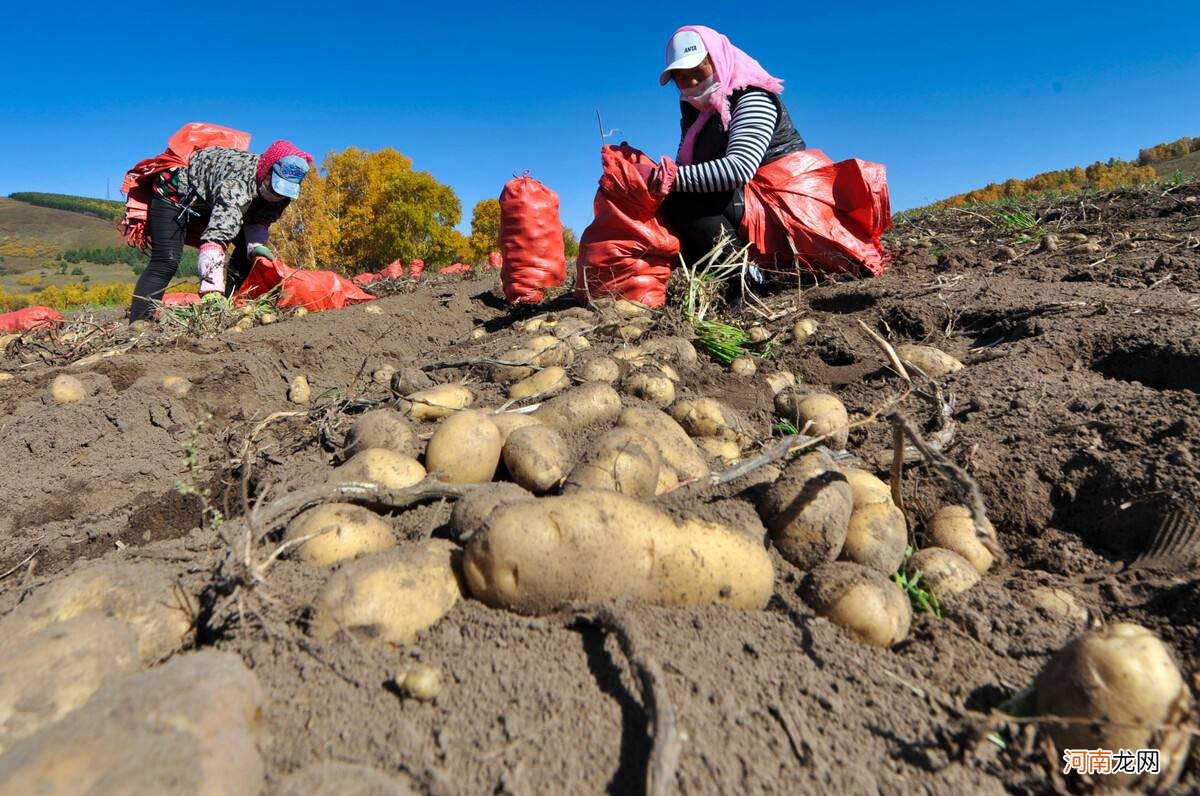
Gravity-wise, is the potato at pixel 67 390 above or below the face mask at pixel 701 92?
below

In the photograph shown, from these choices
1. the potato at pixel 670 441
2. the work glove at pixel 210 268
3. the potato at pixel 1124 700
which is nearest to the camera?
the potato at pixel 1124 700

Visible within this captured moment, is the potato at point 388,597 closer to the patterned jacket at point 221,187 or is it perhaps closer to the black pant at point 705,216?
the black pant at point 705,216

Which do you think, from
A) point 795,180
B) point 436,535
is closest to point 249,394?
point 436,535

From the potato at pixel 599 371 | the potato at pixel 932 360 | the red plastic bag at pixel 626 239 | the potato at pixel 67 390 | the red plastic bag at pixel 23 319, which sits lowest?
the red plastic bag at pixel 23 319

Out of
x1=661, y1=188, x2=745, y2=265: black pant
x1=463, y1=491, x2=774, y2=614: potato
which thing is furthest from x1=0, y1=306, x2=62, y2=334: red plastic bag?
x1=463, y1=491, x2=774, y2=614: potato

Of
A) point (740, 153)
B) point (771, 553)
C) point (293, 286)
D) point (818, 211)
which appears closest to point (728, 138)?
point (740, 153)

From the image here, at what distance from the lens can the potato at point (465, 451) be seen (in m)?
1.71

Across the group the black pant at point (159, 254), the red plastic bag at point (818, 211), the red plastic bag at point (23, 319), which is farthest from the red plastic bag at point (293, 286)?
the red plastic bag at point (818, 211)

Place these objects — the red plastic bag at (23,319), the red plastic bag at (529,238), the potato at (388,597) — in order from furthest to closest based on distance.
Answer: the red plastic bag at (23,319)
the red plastic bag at (529,238)
the potato at (388,597)

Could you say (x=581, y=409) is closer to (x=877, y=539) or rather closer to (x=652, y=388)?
(x=652, y=388)

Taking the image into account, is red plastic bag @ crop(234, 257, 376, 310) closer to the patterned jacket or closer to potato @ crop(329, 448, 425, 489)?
the patterned jacket

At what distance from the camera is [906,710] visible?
1.08 m

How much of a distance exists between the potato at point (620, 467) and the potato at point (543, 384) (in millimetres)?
601

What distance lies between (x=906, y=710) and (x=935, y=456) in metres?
0.62
